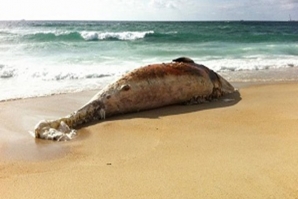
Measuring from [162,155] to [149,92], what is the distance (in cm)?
211

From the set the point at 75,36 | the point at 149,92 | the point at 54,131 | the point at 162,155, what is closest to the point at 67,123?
the point at 54,131

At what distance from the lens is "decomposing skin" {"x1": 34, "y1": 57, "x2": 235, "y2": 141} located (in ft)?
16.3

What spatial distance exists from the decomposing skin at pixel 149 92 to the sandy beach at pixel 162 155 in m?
0.18

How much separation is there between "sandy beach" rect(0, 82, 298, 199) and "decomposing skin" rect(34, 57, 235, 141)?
180mm

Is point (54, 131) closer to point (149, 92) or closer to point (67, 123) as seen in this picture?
point (67, 123)

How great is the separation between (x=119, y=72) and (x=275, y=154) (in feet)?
22.8

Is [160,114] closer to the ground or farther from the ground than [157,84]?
closer to the ground

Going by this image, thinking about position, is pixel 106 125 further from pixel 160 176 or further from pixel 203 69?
pixel 203 69

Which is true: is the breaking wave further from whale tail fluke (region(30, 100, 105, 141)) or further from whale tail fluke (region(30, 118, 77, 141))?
whale tail fluke (region(30, 118, 77, 141))

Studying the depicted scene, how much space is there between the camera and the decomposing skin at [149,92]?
16.3 feet

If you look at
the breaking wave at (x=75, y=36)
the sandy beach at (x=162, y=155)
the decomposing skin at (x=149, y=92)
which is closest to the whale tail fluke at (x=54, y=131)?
the decomposing skin at (x=149, y=92)

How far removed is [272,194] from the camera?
2.75m

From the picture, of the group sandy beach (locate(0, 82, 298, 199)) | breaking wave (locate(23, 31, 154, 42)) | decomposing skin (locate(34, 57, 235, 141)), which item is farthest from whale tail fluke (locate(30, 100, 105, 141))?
breaking wave (locate(23, 31, 154, 42))

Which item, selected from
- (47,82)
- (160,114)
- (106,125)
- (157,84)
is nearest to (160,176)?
(106,125)
